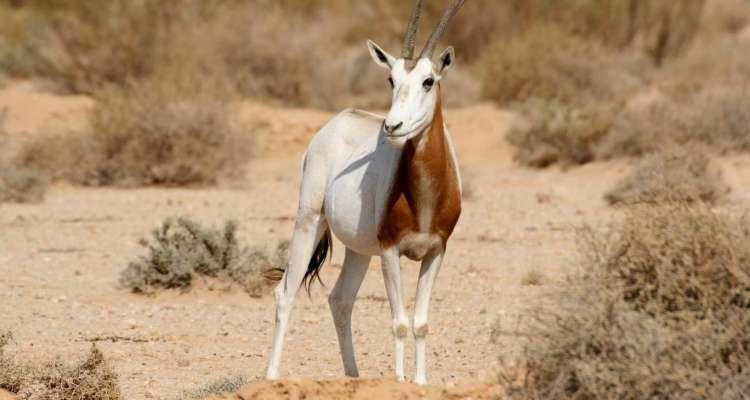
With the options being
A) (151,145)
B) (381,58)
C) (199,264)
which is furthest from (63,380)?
(151,145)

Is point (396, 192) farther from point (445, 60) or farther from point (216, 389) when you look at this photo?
point (216, 389)

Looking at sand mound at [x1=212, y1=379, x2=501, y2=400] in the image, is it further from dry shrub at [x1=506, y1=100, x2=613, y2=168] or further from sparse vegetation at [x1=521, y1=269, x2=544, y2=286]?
dry shrub at [x1=506, y1=100, x2=613, y2=168]

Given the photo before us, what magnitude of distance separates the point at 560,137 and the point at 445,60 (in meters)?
16.0

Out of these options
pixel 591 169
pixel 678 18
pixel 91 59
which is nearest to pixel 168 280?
pixel 591 169

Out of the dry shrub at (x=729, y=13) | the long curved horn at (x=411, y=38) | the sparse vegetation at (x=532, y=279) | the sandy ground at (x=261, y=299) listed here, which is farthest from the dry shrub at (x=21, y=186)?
the dry shrub at (x=729, y=13)

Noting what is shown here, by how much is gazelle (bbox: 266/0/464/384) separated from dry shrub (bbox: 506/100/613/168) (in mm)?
15244

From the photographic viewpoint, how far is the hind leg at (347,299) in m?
9.09

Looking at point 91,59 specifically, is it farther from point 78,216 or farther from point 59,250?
point 59,250

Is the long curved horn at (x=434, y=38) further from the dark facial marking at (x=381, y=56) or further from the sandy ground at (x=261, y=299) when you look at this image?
the sandy ground at (x=261, y=299)

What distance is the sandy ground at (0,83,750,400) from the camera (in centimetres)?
1012

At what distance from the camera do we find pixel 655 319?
6355 mm

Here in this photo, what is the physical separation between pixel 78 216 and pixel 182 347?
8.38 m

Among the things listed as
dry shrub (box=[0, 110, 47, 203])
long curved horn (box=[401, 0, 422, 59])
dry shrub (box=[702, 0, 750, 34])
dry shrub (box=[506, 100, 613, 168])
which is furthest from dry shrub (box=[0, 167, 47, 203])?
dry shrub (box=[702, 0, 750, 34])

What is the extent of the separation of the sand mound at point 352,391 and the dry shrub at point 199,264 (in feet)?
19.1
